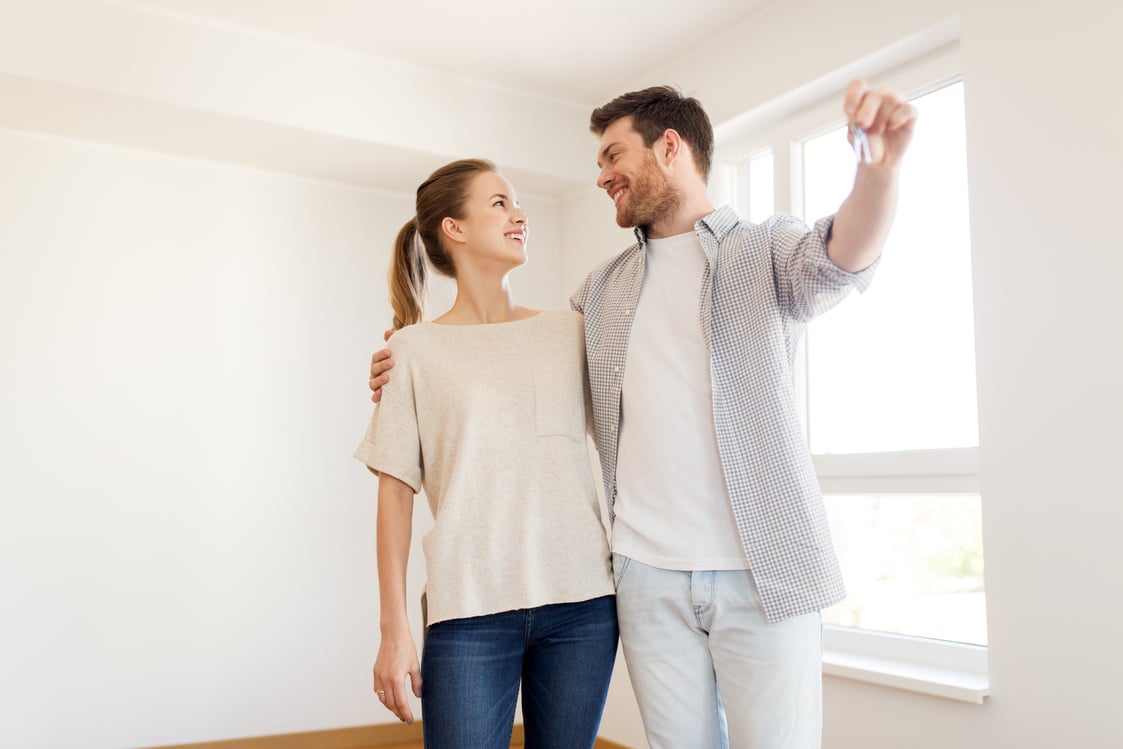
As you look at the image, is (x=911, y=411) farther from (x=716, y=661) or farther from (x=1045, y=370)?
(x=716, y=661)

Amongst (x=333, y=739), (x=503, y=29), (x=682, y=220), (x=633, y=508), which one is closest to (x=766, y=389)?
(x=633, y=508)

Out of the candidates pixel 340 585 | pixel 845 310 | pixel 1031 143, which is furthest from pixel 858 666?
pixel 340 585

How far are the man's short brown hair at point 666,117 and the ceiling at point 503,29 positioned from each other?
4.88 feet

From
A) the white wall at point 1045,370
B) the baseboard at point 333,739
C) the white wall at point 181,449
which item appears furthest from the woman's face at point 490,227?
the baseboard at point 333,739

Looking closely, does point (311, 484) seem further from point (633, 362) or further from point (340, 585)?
point (633, 362)

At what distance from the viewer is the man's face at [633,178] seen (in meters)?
1.72

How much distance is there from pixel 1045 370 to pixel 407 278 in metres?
1.45

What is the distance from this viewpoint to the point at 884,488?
2826 mm

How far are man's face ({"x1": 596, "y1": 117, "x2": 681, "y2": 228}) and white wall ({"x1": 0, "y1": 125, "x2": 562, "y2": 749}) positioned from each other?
88.6 inches

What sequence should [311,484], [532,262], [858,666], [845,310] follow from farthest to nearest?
[532,262] < [311,484] < [845,310] < [858,666]

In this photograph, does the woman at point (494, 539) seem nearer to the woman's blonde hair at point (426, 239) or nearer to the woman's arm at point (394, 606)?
the woman's arm at point (394, 606)

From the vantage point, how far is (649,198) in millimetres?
1729

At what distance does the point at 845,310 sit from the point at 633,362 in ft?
5.43

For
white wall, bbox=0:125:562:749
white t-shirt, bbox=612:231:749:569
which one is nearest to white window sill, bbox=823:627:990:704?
white t-shirt, bbox=612:231:749:569
